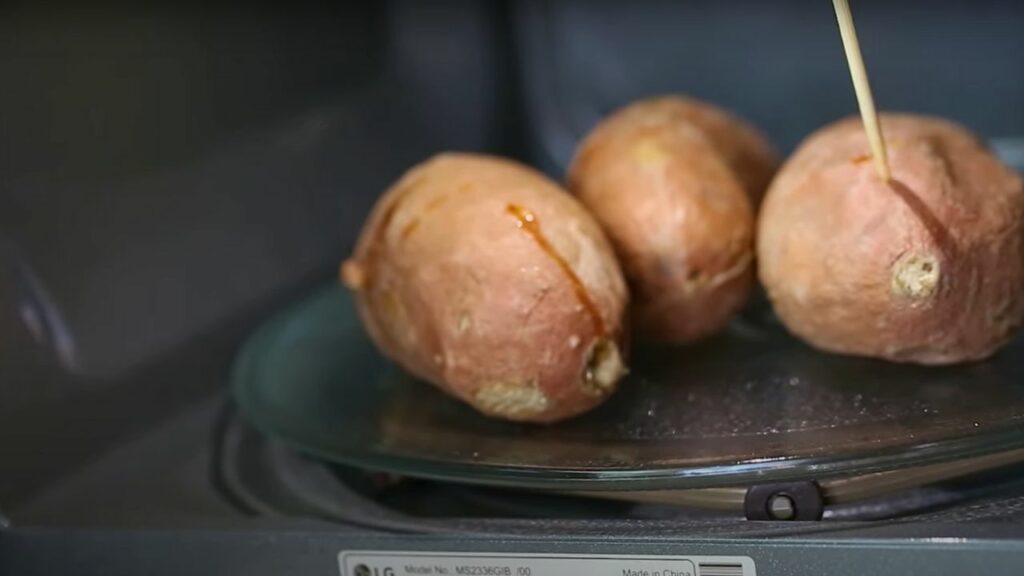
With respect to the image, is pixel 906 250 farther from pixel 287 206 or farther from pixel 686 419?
pixel 287 206

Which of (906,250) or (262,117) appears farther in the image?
(262,117)

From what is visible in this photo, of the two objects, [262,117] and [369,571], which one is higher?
[262,117]

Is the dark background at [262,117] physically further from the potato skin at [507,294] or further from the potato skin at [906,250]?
the potato skin at [906,250]

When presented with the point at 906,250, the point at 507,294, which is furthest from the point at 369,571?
the point at 906,250

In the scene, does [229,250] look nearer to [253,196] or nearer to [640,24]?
[253,196]

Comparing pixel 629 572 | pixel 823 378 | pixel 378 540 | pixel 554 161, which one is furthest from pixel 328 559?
pixel 554 161

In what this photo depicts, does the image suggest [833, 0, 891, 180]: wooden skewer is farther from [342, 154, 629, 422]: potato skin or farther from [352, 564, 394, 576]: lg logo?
[352, 564, 394, 576]: lg logo
